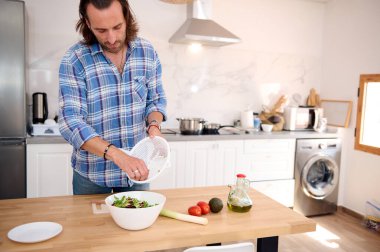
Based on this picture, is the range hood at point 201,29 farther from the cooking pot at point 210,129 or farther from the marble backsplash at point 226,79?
the cooking pot at point 210,129

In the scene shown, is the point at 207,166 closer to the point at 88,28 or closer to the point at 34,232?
the point at 88,28

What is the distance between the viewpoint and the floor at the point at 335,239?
2.77m

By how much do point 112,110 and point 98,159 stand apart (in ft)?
0.74

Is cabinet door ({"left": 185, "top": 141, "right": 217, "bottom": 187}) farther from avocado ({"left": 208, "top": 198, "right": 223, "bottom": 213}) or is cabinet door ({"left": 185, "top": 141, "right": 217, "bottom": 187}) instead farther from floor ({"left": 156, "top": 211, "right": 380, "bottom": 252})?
avocado ({"left": 208, "top": 198, "right": 223, "bottom": 213})

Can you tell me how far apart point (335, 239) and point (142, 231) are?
7.76ft

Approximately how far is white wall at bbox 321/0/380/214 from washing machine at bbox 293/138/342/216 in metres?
0.14

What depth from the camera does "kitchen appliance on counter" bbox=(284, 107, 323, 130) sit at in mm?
3691

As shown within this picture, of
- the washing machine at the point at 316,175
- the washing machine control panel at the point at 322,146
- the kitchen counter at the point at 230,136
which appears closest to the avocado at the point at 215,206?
the kitchen counter at the point at 230,136

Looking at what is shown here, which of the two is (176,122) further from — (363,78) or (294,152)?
(363,78)

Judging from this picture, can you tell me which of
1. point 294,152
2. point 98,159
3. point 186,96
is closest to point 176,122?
point 186,96

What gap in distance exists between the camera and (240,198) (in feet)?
4.41

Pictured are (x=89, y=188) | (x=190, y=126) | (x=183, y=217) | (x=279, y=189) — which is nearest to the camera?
(x=183, y=217)

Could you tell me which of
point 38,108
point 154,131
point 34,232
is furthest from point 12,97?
point 34,232

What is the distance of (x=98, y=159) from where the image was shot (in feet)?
5.02
